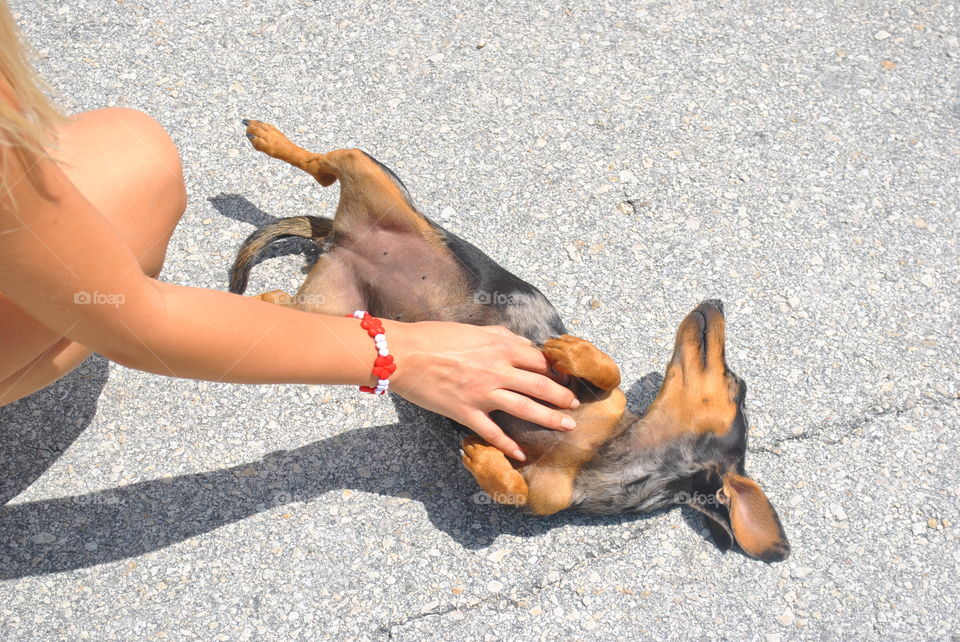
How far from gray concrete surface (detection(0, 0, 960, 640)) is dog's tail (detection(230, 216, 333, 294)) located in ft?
0.61

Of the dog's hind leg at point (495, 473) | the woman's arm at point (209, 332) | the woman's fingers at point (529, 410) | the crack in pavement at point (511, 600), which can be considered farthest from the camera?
the crack in pavement at point (511, 600)

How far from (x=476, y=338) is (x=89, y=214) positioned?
42.3 inches

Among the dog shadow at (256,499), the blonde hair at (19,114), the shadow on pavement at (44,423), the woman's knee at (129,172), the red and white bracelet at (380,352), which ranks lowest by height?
the dog shadow at (256,499)

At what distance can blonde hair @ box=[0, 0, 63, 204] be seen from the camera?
1177 millimetres

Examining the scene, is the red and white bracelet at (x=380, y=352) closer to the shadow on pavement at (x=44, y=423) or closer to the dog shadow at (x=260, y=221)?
the dog shadow at (x=260, y=221)

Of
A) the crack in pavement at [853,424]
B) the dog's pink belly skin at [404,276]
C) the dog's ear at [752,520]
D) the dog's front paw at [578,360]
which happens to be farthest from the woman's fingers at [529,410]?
the crack in pavement at [853,424]

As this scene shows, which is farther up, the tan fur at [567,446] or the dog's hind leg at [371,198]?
the dog's hind leg at [371,198]

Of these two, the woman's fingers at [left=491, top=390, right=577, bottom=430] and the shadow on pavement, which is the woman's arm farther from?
the shadow on pavement

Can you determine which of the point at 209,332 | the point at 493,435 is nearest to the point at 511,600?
the point at 493,435

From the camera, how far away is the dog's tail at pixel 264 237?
2785 mm

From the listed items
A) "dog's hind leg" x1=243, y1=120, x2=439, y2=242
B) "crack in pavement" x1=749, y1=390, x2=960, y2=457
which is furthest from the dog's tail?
"crack in pavement" x1=749, y1=390, x2=960, y2=457

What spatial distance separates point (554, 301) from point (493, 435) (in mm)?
898

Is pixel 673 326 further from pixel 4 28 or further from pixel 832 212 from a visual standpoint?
pixel 4 28

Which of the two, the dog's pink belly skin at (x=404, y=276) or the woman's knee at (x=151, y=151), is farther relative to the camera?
the dog's pink belly skin at (x=404, y=276)
